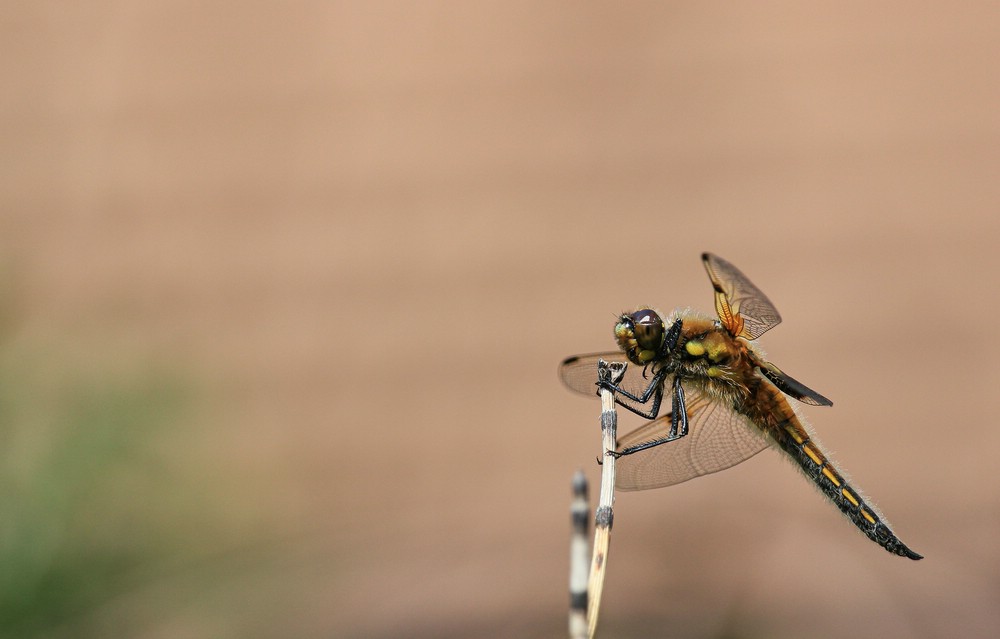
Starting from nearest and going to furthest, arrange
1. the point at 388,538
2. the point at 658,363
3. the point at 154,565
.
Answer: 1. the point at 658,363
2. the point at 154,565
3. the point at 388,538

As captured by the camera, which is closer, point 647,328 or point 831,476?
point 647,328

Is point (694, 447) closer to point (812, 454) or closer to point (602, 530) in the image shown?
point (812, 454)

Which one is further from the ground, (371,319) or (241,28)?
(241,28)

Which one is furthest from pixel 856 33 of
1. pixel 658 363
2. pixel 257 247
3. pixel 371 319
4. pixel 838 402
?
pixel 658 363

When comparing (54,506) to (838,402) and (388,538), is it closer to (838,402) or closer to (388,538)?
(388,538)

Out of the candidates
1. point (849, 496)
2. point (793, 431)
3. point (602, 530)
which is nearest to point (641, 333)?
point (793, 431)

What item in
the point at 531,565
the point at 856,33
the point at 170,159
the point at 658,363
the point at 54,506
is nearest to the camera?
the point at 658,363

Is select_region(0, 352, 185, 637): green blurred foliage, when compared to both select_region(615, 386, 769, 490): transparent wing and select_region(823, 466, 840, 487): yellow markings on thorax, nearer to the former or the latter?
select_region(615, 386, 769, 490): transparent wing

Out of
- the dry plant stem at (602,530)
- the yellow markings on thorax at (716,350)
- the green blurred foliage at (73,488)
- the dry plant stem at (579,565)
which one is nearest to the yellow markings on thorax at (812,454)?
the yellow markings on thorax at (716,350)
